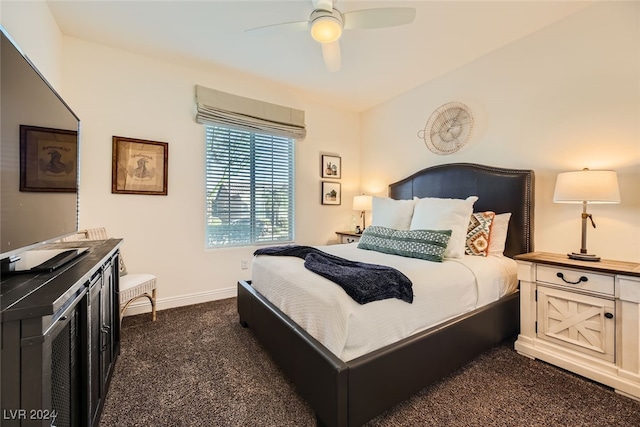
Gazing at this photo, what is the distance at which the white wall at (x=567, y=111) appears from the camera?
1.98m

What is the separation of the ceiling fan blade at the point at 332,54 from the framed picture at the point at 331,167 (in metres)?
1.71

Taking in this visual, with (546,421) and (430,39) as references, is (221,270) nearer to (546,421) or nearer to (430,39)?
(546,421)

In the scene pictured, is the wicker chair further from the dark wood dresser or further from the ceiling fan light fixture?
the ceiling fan light fixture

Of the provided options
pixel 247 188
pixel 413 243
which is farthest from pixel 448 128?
pixel 247 188

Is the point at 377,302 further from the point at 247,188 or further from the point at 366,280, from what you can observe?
the point at 247,188

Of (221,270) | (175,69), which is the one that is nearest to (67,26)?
(175,69)

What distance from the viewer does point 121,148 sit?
268 cm

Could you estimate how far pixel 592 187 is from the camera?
1825 mm

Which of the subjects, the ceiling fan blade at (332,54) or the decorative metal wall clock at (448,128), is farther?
the decorative metal wall clock at (448,128)

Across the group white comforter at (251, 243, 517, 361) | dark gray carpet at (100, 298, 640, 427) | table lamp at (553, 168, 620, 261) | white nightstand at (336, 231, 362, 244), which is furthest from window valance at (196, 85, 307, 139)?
table lamp at (553, 168, 620, 261)

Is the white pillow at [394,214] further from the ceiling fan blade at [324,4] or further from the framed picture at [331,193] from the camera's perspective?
the ceiling fan blade at [324,4]

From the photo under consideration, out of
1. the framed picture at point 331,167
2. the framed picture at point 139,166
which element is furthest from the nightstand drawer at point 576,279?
the framed picture at point 139,166

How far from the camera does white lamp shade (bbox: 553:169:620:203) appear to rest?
5.91ft

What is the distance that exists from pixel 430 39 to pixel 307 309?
2613 millimetres
